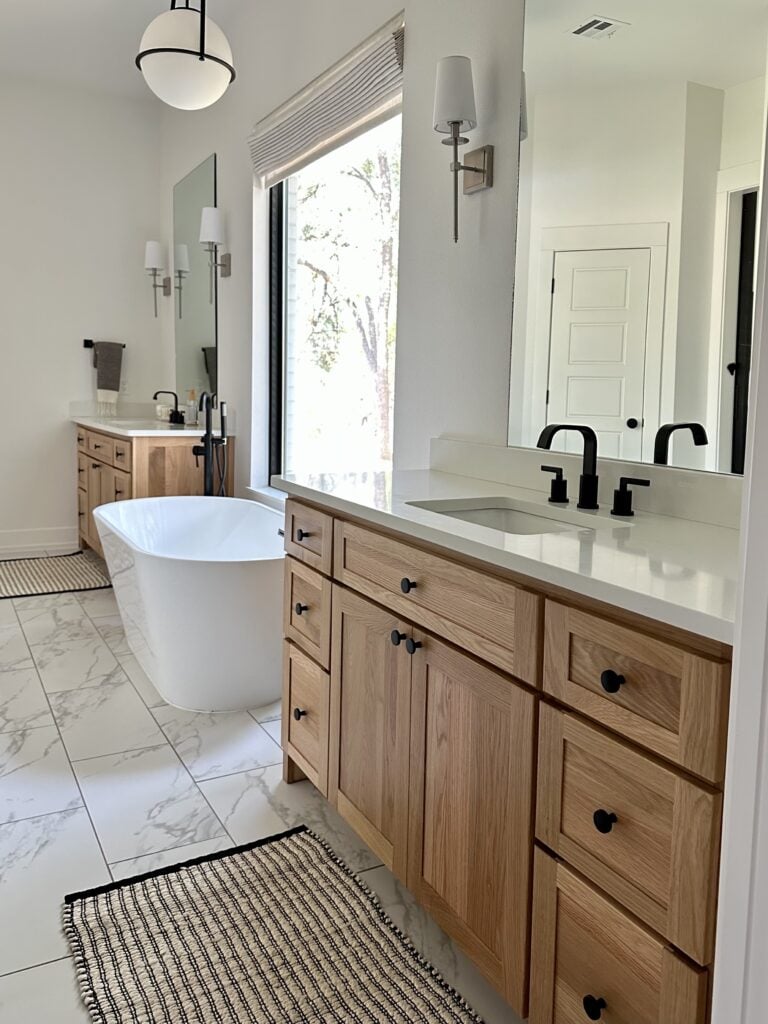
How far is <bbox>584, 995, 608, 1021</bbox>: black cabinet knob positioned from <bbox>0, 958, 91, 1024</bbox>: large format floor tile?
886 millimetres

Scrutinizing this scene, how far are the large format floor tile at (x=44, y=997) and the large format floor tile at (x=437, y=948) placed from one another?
2.06 feet

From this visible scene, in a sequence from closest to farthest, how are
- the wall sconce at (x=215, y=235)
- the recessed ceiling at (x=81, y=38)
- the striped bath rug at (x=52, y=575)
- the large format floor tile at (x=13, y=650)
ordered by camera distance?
the large format floor tile at (x=13, y=650) < the recessed ceiling at (x=81, y=38) < the wall sconce at (x=215, y=235) < the striped bath rug at (x=52, y=575)

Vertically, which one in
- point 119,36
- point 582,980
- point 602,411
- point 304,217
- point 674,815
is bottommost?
point 582,980

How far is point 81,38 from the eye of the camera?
450 cm

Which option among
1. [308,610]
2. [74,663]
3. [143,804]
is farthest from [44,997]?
[74,663]

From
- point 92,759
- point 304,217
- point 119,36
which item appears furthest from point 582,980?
point 119,36

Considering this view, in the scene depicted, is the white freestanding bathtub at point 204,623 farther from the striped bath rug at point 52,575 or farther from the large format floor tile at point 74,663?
the striped bath rug at point 52,575

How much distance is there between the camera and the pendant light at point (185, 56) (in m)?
2.50

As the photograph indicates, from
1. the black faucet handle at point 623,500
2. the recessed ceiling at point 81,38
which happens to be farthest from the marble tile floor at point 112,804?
the recessed ceiling at point 81,38

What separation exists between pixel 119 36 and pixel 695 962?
497cm

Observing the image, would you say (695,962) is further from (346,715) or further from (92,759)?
(92,759)

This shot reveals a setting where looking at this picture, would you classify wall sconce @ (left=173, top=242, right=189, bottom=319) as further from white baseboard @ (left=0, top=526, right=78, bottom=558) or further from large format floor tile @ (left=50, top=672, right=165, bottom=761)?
large format floor tile @ (left=50, top=672, right=165, bottom=761)

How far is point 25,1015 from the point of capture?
4.82ft

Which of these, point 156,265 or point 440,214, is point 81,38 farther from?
point 440,214
